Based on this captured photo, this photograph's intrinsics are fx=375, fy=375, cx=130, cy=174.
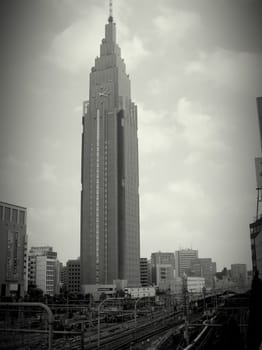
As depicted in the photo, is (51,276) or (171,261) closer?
(51,276)

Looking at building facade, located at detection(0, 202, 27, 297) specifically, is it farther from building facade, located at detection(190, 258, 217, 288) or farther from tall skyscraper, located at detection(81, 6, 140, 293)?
building facade, located at detection(190, 258, 217, 288)

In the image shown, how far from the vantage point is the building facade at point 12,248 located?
41.2 m

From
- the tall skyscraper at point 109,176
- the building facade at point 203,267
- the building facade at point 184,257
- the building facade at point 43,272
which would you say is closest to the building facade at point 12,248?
the tall skyscraper at point 109,176

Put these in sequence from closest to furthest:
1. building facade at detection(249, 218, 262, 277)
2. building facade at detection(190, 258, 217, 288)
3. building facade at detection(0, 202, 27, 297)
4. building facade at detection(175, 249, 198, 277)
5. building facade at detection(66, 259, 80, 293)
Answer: building facade at detection(249, 218, 262, 277)
building facade at detection(0, 202, 27, 297)
building facade at detection(66, 259, 80, 293)
building facade at detection(190, 258, 217, 288)
building facade at detection(175, 249, 198, 277)

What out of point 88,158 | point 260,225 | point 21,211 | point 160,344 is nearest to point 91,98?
point 88,158

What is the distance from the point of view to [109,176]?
66062mm

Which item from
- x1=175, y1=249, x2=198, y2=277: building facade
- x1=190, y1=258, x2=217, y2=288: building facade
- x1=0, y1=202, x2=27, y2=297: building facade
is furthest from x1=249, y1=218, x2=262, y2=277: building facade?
x1=175, y1=249, x2=198, y2=277: building facade

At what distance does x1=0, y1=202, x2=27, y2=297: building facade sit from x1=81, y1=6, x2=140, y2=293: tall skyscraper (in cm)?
1857

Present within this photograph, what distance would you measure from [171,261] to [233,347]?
110 meters

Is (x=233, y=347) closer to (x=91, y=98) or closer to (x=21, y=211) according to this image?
(x=21, y=211)

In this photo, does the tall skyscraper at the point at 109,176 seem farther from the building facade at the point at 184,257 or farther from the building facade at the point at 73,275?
the building facade at the point at 184,257

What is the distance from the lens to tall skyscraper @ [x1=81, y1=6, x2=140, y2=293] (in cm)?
6234

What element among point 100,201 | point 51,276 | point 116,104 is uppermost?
point 116,104

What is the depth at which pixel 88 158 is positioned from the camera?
224 ft
